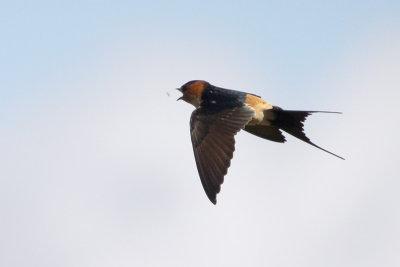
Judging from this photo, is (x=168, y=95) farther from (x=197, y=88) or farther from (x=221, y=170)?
(x=221, y=170)

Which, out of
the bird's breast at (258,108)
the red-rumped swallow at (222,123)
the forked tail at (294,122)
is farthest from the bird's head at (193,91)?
the forked tail at (294,122)

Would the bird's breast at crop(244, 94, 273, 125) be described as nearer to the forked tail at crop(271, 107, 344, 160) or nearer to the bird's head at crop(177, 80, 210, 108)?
the forked tail at crop(271, 107, 344, 160)

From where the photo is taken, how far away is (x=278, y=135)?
10078mm

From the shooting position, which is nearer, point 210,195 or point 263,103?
point 210,195

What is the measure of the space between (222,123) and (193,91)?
3.48ft

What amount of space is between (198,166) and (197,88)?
147 centimetres

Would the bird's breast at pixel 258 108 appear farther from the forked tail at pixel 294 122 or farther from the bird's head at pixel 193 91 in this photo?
the bird's head at pixel 193 91

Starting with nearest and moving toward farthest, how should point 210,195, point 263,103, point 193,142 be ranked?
1. point 210,195
2. point 193,142
3. point 263,103

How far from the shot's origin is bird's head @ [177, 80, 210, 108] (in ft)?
34.2

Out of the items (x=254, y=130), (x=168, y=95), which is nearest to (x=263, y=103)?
(x=254, y=130)

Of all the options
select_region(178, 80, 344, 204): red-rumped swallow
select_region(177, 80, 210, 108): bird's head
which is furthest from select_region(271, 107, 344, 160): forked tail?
select_region(177, 80, 210, 108): bird's head

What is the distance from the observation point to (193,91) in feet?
34.3

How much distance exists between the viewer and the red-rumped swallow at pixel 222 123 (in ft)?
29.6

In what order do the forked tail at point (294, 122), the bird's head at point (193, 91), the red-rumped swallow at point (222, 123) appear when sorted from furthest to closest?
the bird's head at point (193, 91) → the forked tail at point (294, 122) → the red-rumped swallow at point (222, 123)
